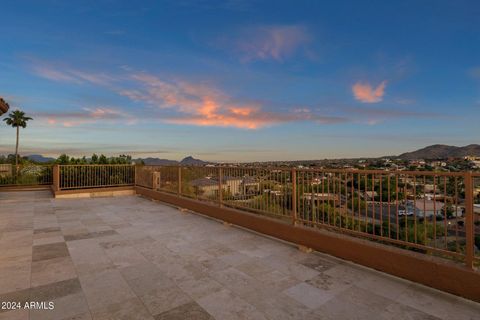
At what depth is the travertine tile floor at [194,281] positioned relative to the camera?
2473 mm

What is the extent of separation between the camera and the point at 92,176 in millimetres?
12523

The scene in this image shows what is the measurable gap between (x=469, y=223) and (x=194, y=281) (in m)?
3.13

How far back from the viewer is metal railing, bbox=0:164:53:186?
14148 mm

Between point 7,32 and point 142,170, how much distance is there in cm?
707

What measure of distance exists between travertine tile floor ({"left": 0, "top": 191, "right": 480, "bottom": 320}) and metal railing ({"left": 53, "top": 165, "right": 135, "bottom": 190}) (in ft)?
23.5

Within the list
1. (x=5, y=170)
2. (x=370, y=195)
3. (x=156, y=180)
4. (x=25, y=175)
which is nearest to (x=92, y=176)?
(x=156, y=180)

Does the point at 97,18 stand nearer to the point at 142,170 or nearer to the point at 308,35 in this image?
the point at 142,170

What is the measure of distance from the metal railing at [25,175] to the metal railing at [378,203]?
13956mm

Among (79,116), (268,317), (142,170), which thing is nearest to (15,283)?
(268,317)

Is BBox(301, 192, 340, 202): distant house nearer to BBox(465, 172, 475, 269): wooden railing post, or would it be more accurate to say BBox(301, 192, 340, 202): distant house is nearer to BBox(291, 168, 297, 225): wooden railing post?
BBox(291, 168, 297, 225): wooden railing post

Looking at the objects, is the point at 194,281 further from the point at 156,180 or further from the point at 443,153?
the point at 443,153

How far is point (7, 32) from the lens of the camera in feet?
31.8

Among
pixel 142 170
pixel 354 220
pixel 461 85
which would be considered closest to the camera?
pixel 354 220

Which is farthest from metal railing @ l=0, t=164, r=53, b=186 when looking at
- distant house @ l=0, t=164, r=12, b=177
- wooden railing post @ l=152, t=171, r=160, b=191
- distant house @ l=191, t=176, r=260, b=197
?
distant house @ l=191, t=176, r=260, b=197
